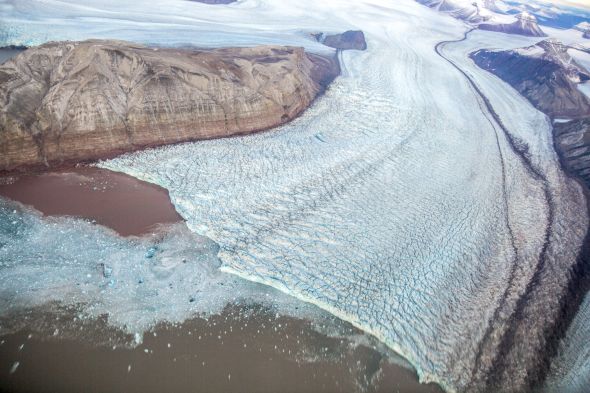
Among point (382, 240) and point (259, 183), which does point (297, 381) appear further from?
point (259, 183)

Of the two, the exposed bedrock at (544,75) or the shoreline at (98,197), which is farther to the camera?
the exposed bedrock at (544,75)

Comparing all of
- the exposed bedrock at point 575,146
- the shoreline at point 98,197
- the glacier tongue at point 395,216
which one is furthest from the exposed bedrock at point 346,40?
the shoreline at point 98,197

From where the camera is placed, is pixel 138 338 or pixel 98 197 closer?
pixel 138 338

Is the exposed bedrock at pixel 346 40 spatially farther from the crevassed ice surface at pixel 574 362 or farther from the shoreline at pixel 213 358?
the shoreline at pixel 213 358

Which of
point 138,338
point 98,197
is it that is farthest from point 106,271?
point 98,197

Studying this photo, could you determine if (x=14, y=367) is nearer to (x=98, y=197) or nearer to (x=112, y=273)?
(x=112, y=273)

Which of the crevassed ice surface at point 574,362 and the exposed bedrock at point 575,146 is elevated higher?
the exposed bedrock at point 575,146

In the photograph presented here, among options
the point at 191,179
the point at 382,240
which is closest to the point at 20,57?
the point at 191,179

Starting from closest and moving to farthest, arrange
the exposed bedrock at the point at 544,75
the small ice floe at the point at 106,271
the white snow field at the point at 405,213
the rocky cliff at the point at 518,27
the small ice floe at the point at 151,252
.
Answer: the small ice floe at the point at 106,271 → the white snow field at the point at 405,213 → the small ice floe at the point at 151,252 → the exposed bedrock at the point at 544,75 → the rocky cliff at the point at 518,27
